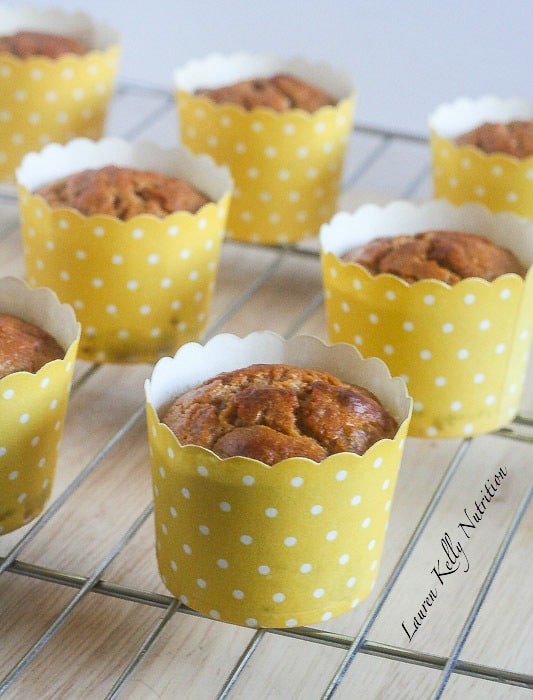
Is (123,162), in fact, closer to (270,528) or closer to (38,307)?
(38,307)

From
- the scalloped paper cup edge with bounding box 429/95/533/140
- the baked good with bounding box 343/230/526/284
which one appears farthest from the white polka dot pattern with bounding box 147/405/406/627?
the scalloped paper cup edge with bounding box 429/95/533/140

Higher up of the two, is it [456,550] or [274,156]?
[274,156]

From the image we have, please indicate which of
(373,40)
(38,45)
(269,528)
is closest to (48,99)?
(38,45)

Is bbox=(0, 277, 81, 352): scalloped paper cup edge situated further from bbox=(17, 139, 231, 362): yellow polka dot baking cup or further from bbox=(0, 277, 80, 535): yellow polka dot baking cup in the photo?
bbox=(17, 139, 231, 362): yellow polka dot baking cup

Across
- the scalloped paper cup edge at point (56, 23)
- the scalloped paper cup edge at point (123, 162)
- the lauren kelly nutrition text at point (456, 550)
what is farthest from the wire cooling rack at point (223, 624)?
the scalloped paper cup edge at point (56, 23)

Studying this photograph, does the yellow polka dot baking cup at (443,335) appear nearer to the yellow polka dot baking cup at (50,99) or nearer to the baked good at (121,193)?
the baked good at (121,193)

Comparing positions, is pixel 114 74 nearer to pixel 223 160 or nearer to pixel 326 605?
pixel 223 160
